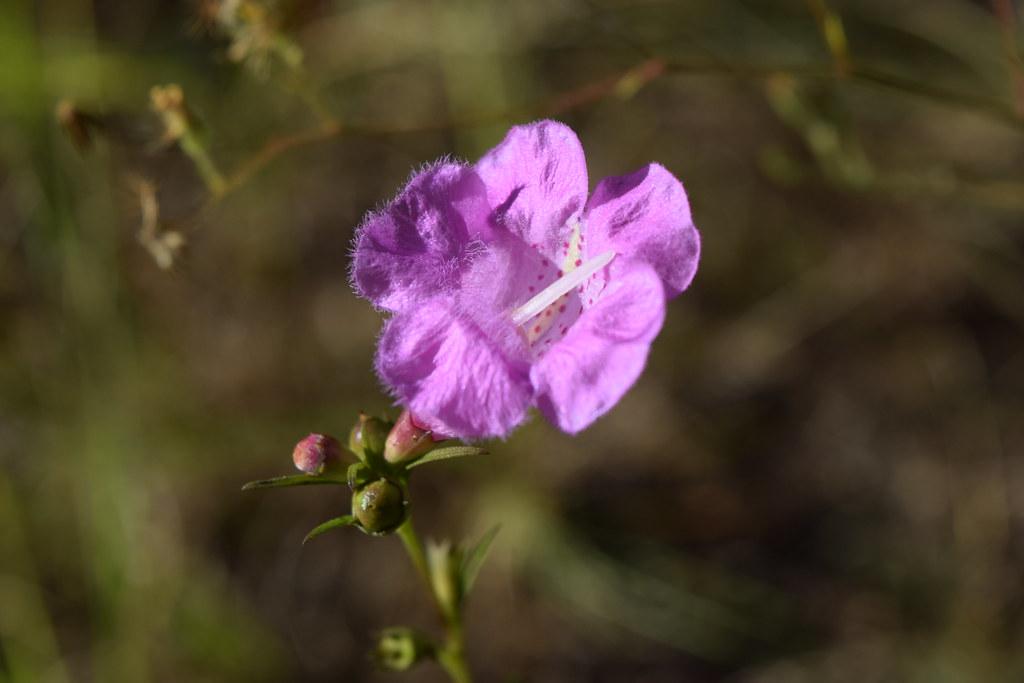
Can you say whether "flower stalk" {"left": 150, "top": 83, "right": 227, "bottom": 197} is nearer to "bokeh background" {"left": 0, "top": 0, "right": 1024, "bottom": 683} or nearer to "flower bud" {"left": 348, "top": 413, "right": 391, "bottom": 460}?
"flower bud" {"left": 348, "top": 413, "right": 391, "bottom": 460}

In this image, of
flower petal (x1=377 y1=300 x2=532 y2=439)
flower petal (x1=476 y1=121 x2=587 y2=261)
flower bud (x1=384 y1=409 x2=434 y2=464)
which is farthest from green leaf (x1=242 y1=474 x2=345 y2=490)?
flower petal (x1=476 y1=121 x2=587 y2=261)

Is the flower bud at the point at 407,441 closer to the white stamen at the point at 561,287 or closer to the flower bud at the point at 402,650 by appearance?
the white stamen at the point at 561,287

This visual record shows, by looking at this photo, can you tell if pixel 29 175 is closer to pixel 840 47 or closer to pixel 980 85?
pixel 840 47

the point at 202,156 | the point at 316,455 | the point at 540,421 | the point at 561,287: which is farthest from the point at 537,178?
the point at 540,421

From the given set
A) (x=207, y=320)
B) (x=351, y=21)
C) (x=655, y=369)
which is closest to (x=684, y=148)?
(x=655, y=369)

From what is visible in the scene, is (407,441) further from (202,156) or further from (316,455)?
(202,156)
